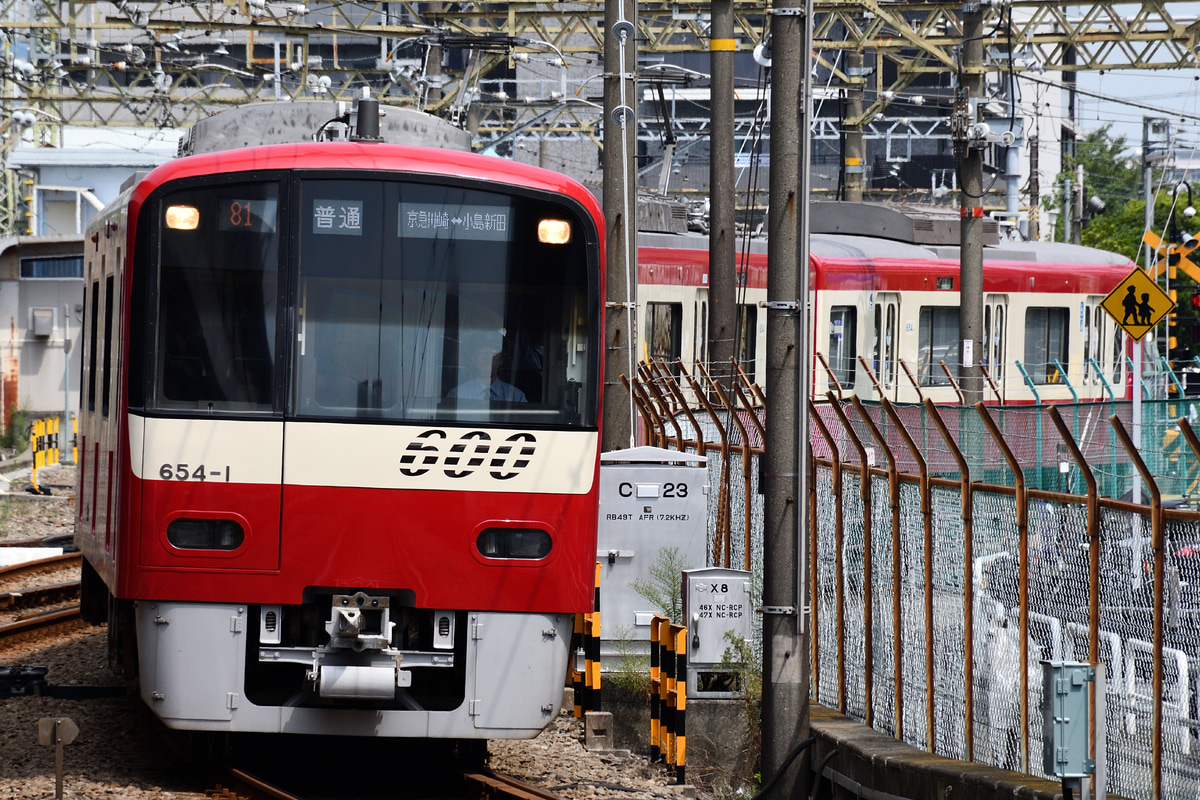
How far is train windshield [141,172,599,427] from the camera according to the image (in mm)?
7871

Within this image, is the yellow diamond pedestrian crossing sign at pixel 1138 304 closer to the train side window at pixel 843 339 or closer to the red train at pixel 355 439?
the train side window at pixel 843 339

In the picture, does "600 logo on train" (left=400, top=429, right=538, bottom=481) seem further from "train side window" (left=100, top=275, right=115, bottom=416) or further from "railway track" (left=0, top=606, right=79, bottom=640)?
"railway track" (left=0, top=606, right=79, bottom=640)

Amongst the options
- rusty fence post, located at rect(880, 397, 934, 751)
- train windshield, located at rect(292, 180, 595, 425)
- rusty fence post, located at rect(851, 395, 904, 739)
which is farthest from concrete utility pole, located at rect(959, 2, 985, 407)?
train windshield, located at rect(292, 180, 595, 425)

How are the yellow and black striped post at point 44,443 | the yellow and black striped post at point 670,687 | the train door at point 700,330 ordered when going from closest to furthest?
the yellow and black striped post at point 670,687, the train door at point 700,330, the yellow and black striped post at point 44,443

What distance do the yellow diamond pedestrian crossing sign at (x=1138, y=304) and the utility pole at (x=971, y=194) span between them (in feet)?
10.4

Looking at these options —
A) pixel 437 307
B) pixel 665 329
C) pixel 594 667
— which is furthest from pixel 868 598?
pixel 665 329

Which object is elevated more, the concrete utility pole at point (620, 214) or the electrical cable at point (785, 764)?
the concrete utility pole at point (620, 214)

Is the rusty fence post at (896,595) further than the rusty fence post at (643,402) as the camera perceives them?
No

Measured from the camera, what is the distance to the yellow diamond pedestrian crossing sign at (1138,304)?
16609mm

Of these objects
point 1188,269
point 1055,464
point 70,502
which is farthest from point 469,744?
point 1188,269

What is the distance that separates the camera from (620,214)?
48.0 ft

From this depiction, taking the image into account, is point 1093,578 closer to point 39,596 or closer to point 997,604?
point 997,604

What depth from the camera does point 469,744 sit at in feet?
29.5

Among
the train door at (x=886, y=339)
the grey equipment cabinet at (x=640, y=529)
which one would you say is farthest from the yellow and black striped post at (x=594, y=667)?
the train door at (x=886, y=339)
